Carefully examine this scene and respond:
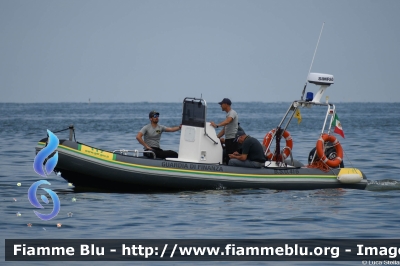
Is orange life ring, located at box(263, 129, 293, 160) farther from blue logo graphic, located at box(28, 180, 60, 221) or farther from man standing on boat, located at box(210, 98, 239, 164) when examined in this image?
blue logo graphic, located at box(28, 180, 60, 221)

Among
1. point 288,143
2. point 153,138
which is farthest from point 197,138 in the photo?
point 288,143

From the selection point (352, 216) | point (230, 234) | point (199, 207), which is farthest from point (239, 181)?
point (230, 234)

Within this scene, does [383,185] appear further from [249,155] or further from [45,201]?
[45,201]

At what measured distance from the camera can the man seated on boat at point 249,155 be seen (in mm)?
16641

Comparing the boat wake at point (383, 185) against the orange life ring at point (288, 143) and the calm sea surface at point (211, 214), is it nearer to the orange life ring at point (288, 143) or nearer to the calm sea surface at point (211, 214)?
the calm sea surface at point (211, 214)

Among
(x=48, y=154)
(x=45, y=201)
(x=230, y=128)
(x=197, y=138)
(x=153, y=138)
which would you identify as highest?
(x=230, y=128)

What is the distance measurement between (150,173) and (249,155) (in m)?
2.14

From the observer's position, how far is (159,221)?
13773 millimetres

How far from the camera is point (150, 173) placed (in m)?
16.4

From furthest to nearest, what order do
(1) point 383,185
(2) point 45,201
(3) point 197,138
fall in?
1. (1) point 383,185
2. (3) point 197,138
3. (2) point 45,201

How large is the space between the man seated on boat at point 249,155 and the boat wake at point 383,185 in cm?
294

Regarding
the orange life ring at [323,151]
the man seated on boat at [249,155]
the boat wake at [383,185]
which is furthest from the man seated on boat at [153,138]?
the boat wake at [383,185]

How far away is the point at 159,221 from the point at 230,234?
160cm

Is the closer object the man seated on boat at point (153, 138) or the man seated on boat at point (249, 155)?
the man seated on boat at point (249, 155)
